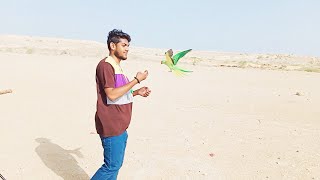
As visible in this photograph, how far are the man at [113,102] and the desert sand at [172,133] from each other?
1264mm

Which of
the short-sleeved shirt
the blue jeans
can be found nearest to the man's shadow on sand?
the blue jeans

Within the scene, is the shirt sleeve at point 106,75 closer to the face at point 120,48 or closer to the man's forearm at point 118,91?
the man's forearm at point 118,91

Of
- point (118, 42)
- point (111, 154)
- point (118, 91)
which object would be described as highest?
point (118, 42)

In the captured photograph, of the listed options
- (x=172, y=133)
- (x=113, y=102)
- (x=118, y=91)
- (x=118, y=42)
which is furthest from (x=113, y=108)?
(x=172, y=133)

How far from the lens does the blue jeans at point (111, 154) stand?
3.44m

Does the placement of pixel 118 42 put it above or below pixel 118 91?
above

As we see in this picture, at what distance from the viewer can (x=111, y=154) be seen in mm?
3455

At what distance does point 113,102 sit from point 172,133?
335 cm

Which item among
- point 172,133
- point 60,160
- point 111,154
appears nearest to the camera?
point 111,154

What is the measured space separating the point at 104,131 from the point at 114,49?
0.67 meters

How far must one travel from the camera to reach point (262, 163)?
5180mm

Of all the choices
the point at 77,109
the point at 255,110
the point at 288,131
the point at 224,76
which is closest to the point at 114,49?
the point at 288,131

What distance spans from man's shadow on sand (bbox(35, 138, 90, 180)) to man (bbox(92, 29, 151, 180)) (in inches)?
52.2

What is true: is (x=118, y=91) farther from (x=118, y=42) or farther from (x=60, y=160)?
(x=60, y=160)
